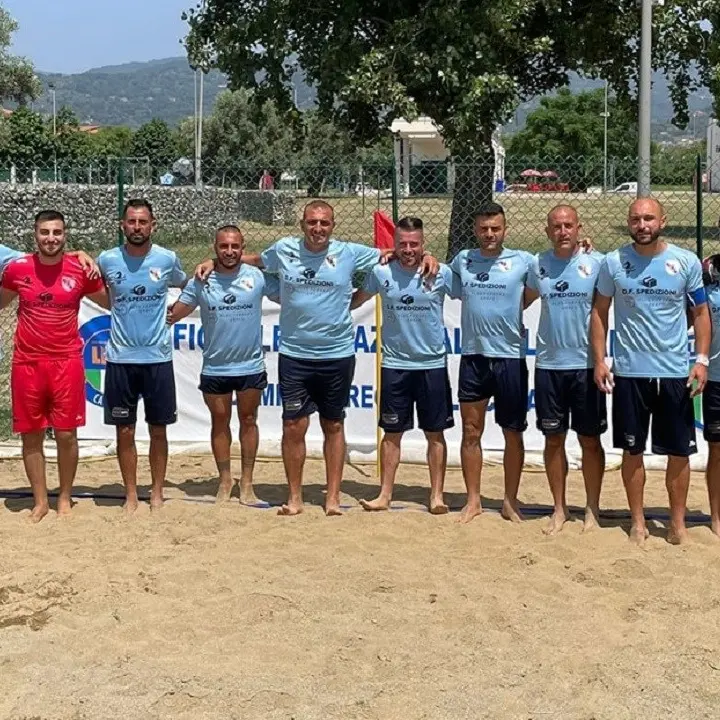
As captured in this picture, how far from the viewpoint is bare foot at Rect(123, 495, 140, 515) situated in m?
6.15

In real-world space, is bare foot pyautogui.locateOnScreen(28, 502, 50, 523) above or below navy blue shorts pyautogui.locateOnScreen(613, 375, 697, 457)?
below

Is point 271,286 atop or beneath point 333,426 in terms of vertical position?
atop

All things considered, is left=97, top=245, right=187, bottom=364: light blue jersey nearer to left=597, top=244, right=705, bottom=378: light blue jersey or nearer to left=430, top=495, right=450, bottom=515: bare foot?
left=430, top=495, right=450, bottom=515: bare foot

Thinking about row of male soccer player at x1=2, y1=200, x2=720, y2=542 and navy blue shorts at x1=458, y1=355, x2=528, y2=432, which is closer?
row of male soccer player at x1=2, y1=200, x2=720, y2=542

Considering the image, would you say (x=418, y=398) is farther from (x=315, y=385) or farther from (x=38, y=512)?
(x=38, y=512)

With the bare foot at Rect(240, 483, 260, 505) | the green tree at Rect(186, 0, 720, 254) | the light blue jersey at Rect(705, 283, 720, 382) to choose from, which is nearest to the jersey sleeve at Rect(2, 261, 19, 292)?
the bare foot at Rect(240, 483, 260, 505)

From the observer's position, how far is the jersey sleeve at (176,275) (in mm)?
6066

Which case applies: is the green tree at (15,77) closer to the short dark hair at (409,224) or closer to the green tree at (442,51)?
the green tree at (442,51)

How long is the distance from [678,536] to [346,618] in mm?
2153

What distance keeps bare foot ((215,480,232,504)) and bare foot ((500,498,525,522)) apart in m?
1.84

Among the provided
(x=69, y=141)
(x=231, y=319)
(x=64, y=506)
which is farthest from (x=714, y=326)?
(x=69, y=141)

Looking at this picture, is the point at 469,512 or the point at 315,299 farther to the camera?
the point at 469,512

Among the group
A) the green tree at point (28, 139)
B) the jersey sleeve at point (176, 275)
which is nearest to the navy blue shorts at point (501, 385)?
the jersey sleeve at point (176, 275)

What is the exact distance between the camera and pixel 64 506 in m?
6.14
